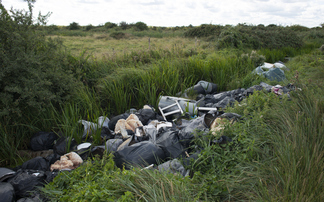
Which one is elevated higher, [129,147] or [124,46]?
[124,46]

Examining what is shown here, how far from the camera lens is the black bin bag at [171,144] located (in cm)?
284

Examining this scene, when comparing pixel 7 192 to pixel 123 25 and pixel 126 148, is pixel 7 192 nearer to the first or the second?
pixel 126 148

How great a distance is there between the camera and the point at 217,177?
89.0 inches

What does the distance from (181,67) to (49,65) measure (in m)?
3.33

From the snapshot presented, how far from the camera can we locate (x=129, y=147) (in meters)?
2.86

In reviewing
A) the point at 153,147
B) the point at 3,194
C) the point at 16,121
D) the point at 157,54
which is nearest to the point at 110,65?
the point at 157,54

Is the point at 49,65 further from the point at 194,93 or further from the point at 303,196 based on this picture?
the point at 303,196

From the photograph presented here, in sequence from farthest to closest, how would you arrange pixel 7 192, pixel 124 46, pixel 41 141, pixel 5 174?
pixel 124 46 < pixel 41 141 < pixel 5 174 < pixel 7 192

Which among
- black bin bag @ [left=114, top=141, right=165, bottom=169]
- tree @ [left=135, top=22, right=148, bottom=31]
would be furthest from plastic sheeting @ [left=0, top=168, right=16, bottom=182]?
tree @ [left=135, top=22, right=148, bottom=31]

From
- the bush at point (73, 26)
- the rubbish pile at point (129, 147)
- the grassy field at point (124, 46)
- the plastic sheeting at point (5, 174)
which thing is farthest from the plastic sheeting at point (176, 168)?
the bush at point (73, 26)

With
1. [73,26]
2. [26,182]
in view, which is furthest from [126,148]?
[73,26]

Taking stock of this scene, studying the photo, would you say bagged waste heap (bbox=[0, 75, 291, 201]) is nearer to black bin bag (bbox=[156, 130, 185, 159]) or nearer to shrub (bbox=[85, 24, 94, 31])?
black bin bag (bbox=[156, 130, 185, 159])

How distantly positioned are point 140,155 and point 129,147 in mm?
206

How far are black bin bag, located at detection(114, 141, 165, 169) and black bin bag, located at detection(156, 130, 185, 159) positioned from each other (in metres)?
0.08
